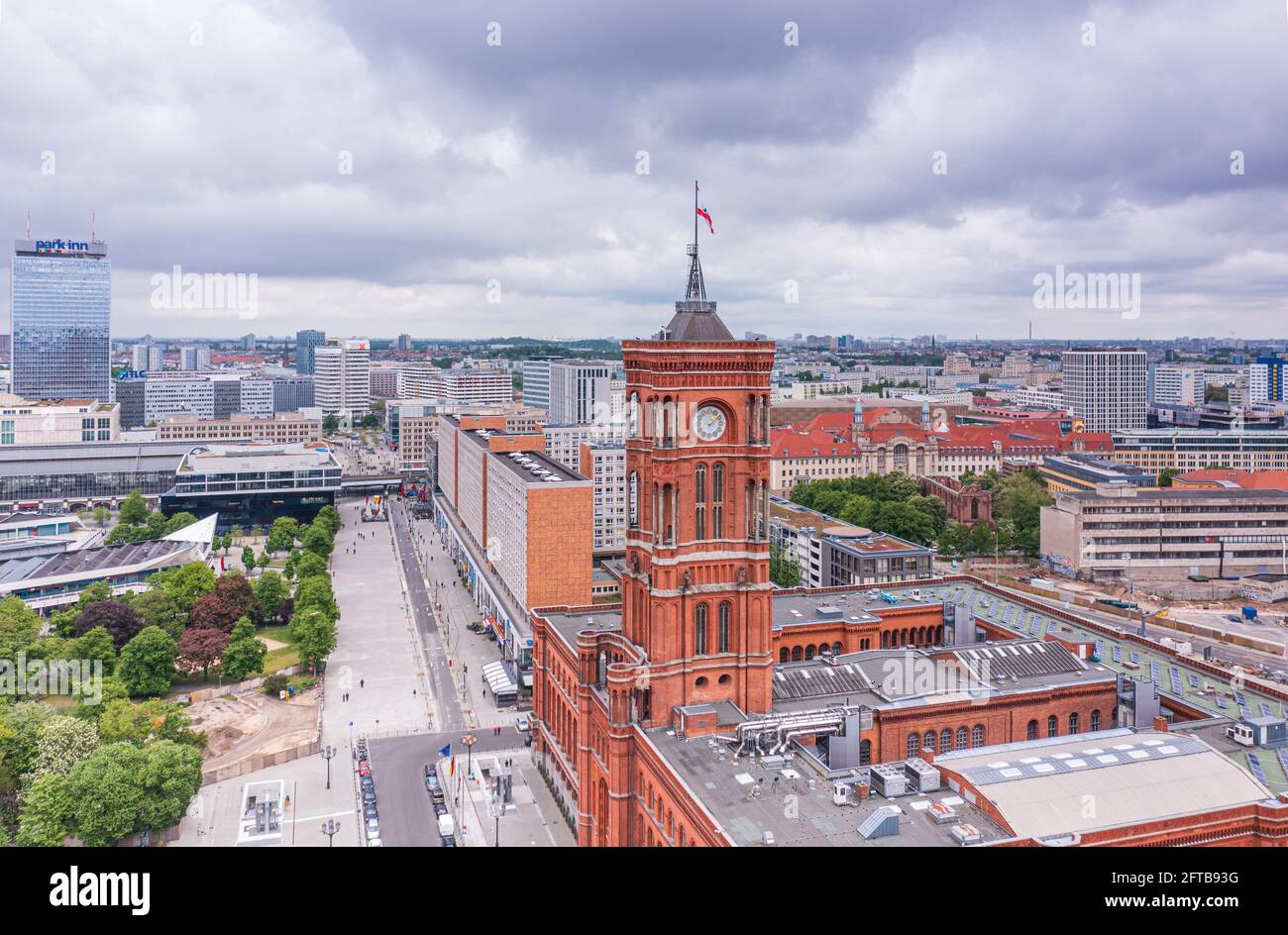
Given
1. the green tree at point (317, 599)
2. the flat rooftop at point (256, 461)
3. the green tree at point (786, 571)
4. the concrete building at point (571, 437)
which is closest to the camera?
the green tree at point (317, 599)

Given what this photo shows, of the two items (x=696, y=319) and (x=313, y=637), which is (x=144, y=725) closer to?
(x=313, y=637)

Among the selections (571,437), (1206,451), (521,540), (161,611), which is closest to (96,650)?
(161,611)

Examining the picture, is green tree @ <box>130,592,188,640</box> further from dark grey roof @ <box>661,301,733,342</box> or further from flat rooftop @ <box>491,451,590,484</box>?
dark grey roof @ <box>661,301,733,342</box>

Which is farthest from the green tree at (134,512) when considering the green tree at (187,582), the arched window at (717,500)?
the arched window at (717,500)

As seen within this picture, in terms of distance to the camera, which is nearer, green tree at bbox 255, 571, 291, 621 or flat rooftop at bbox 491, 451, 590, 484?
flat rooftop at bbox 491, 451, 590, 484

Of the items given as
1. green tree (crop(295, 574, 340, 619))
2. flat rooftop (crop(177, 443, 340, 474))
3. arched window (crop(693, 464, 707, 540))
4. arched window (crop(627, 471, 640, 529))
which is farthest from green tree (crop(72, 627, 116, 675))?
flat rooftop (crop(177, 443, 340, 474))

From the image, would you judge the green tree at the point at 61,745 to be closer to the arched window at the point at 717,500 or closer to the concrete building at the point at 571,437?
the arched window at the point at 717,500
